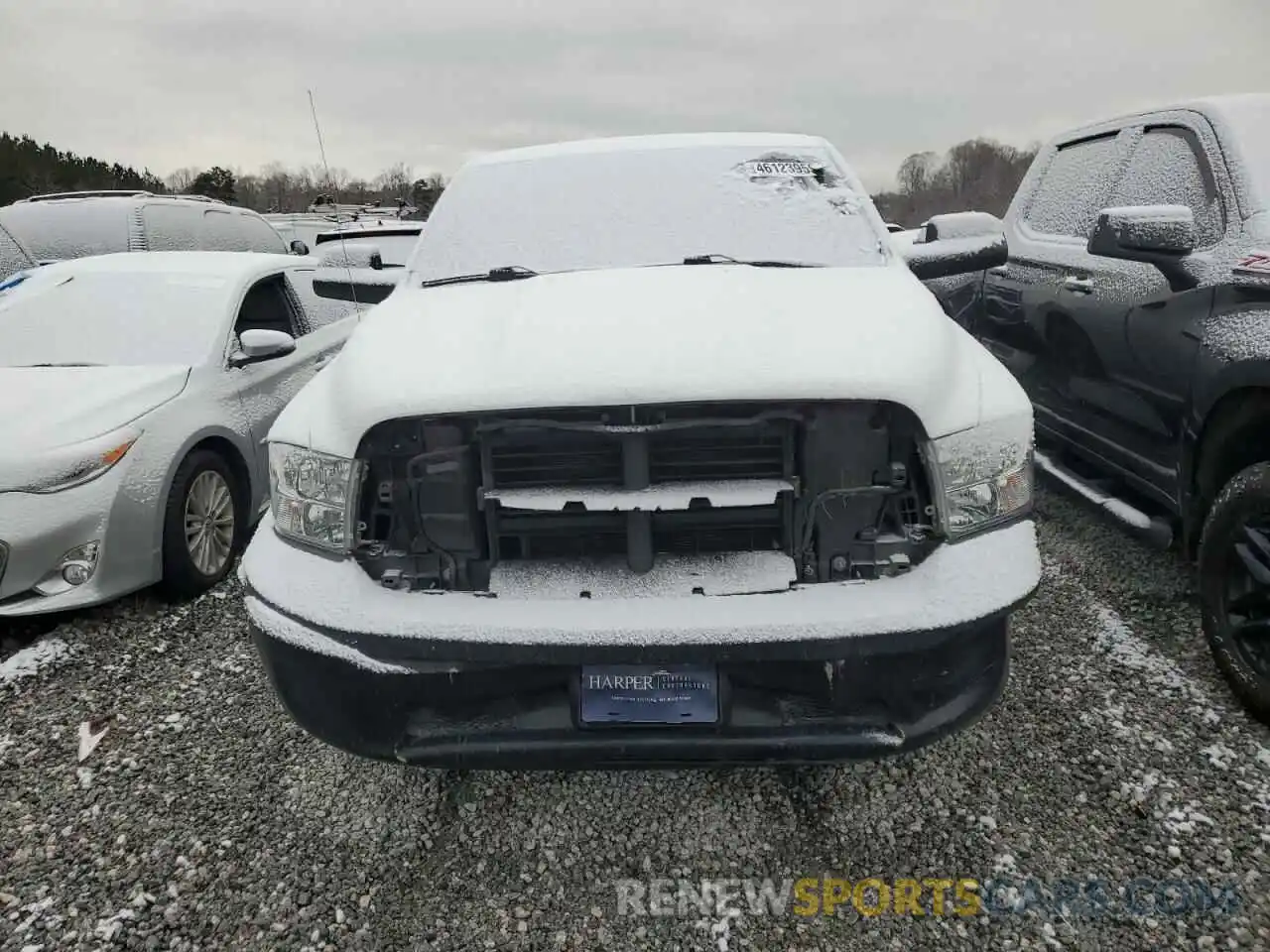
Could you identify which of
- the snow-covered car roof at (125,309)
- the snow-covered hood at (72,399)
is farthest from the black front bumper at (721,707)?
the snow-covered car roof at (125,309)

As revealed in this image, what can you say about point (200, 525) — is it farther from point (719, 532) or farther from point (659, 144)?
point (719, 532)

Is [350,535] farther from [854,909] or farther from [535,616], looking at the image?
[854,909]

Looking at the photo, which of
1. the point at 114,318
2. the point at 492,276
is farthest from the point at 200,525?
the point at 492,276

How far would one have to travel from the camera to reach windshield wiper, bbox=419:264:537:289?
114 inches

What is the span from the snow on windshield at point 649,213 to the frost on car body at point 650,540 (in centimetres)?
76

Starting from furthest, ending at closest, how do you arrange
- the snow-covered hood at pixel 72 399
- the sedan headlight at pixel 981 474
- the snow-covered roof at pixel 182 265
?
the snow-covered roof at pixel 182 265 < the snow-covered hood at pixel 72 399 < the sedan headlight at pixel 981 474

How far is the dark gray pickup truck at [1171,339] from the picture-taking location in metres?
2.61

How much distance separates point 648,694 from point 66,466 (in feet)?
8.87

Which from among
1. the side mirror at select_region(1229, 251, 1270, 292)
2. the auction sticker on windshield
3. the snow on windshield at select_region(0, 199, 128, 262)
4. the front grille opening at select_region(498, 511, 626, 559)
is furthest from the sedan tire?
the snow on windshield at select_region(0, 199, 128, 262)

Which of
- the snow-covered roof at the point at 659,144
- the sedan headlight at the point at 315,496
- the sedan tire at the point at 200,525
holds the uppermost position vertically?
the snow-covered roof at the point at 659,144

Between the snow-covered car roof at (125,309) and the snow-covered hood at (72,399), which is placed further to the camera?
the snow-covered car roof at (125,309)

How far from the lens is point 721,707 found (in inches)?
74.6

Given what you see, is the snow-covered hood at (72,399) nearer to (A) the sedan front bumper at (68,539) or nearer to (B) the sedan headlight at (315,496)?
(A) the sedan front bumper at (68,539)

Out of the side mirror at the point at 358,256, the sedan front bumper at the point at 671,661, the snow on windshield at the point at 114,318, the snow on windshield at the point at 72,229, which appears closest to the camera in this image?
the sedan front bumper at the point at 671,661
